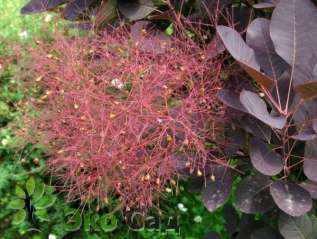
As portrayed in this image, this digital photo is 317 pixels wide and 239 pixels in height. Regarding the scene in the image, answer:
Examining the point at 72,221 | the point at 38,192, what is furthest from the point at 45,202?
the point at 72,221

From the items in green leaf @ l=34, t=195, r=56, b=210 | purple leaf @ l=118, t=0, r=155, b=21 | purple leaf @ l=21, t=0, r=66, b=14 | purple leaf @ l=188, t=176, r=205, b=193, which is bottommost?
green leaf @ l=34, t=195, r=56, b=210

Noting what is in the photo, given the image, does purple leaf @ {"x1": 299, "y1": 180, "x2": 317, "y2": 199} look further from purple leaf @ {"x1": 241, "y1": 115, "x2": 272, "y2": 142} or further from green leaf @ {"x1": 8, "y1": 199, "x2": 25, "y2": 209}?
green leaf @ {"x1": 8, "y1": 199, "x2": 25, "y2": 209}

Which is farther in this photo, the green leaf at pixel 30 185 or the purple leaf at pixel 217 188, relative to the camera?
the green leaf at pixel 30 185

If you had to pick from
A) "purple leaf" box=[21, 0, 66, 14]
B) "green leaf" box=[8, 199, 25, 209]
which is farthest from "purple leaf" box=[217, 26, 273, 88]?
"green leaf" box=[8, 199, 25, 209]

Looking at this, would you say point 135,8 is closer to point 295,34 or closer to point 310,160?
point 295,34

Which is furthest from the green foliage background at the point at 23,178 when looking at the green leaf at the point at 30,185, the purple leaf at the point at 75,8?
the purple leaf at the point at 75,8

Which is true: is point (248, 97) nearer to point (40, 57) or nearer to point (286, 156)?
point (286, 156)

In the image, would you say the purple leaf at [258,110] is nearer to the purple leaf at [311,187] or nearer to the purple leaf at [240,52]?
the purple leaf at [240,52]
